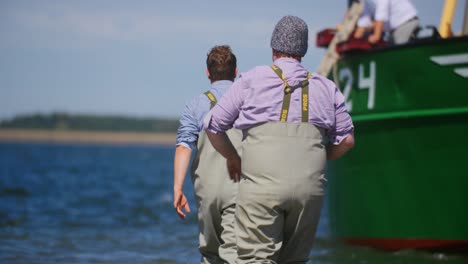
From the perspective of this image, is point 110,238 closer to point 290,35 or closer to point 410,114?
point 410,114

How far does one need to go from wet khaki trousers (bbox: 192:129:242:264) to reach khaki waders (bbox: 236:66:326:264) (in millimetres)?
652

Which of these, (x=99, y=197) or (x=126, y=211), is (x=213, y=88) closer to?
(x=126, y=211)

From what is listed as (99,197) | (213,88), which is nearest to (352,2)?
(213,88)

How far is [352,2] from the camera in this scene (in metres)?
9.97

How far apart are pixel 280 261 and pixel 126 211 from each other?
1563 centimetres

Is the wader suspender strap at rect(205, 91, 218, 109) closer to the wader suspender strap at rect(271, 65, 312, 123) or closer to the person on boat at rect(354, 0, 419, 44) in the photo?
the wader suspender strap at rect(271, 65, 312, 123)

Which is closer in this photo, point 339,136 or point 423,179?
point 339,136

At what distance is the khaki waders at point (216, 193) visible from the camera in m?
4.80

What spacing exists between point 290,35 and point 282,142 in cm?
56

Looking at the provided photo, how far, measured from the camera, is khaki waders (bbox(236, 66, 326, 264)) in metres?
4.00

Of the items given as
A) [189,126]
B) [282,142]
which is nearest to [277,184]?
[282,142]

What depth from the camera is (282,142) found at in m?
4.01

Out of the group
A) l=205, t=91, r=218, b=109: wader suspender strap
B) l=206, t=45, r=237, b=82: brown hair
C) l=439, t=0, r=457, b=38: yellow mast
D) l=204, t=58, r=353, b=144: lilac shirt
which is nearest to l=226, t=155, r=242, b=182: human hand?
l=204, t=58, r=353, b=144: lilac shirt

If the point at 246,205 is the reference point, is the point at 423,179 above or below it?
below
